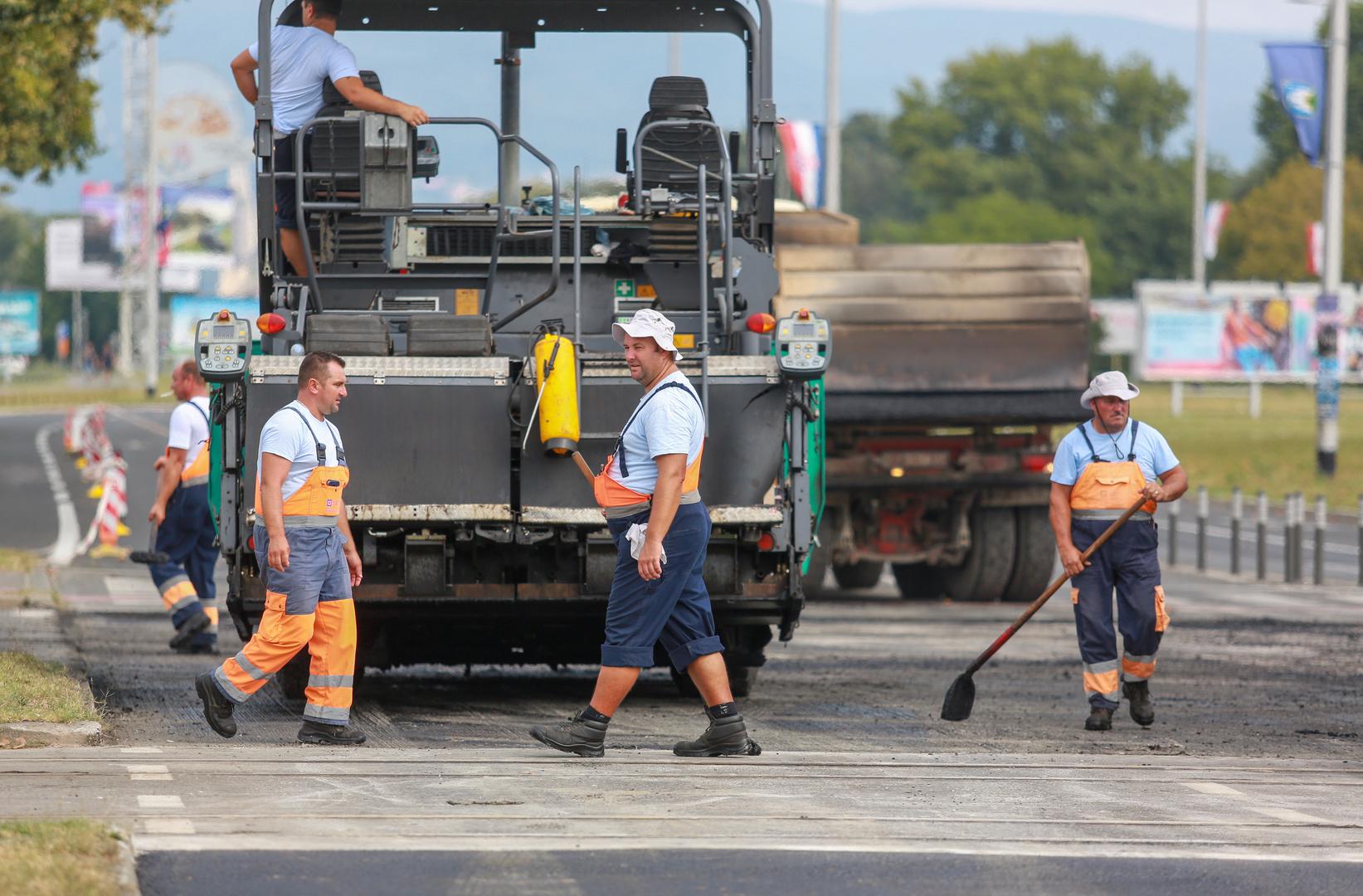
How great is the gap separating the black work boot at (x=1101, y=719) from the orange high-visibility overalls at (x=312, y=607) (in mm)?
3632

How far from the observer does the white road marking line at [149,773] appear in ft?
26.3

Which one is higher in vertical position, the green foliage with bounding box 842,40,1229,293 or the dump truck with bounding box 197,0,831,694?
the green foliage with bounding box 842,40,1229,293

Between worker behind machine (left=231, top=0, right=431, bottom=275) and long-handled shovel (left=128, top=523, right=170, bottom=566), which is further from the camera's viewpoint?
long-handled shovel (left=128, top=523, right=170, bottom=566)

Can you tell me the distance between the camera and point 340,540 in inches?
374

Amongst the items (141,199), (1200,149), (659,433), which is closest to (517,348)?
(659,433)

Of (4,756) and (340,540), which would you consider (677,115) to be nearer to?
(340,540)

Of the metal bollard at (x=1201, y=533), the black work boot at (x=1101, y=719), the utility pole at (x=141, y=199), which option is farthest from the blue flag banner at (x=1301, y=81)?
the utility pole at (x=141, y=199)

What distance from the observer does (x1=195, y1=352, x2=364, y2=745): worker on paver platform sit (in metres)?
9.23

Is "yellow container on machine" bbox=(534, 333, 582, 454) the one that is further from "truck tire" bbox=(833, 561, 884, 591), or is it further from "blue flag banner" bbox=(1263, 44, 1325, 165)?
"blue flag banner" bbox=(1263, 44, 1325, 165)

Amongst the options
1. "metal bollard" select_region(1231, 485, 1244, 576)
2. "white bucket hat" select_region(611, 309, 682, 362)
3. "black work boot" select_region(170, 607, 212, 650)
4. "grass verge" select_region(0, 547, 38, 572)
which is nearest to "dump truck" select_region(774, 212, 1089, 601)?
"metal bollard" select_region(1231, 485, 1244, 576)

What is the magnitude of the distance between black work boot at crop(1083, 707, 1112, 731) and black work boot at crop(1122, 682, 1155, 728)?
0.18 metres

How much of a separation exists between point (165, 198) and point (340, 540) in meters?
91.0

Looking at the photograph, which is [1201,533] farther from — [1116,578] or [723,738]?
[723,738]

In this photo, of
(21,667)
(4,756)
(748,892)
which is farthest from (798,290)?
(748,892)
